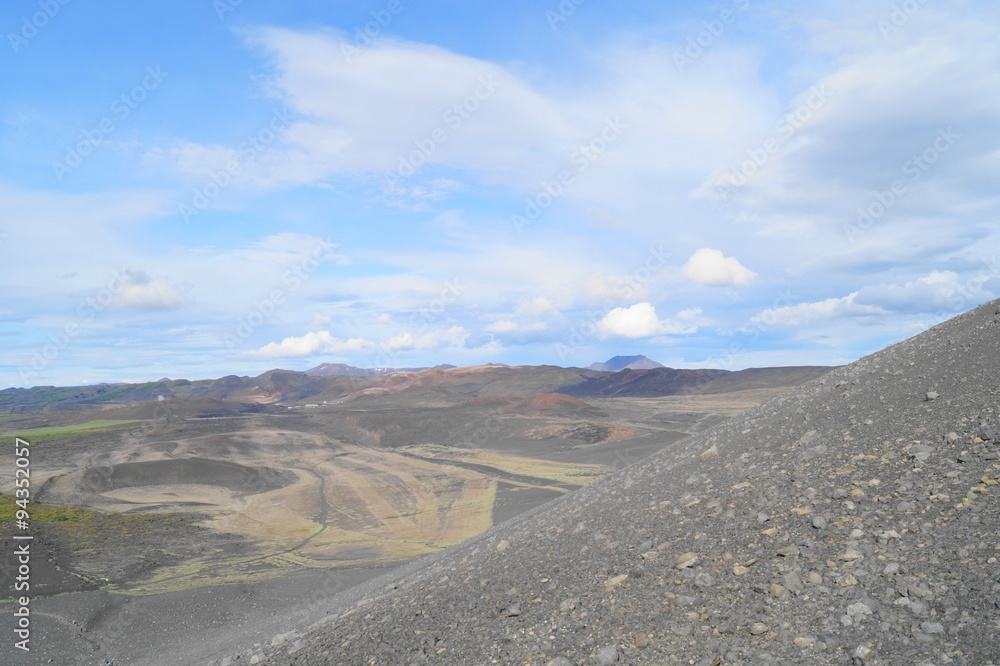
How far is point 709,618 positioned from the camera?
214 inches

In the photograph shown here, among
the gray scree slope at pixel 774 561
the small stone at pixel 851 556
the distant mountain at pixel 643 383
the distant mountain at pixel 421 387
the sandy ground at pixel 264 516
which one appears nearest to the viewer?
the gray scree slope at pixel 774 561

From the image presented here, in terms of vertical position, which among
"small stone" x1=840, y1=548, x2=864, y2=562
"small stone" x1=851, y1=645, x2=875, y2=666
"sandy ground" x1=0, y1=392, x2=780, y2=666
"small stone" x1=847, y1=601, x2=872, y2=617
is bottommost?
"sandy ground" x1=0, y1=392, x2=780, y2=666

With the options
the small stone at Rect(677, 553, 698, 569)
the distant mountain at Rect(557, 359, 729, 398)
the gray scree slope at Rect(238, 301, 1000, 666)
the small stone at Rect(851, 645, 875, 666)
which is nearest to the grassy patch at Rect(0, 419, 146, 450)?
the gray scree slope at Rect(238, 301, 1000, 666)

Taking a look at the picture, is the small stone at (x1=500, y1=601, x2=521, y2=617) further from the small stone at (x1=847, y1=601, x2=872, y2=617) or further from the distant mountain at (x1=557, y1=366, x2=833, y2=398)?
the distant mountain at (x1=557, y1=366, x2=833, y2=398)

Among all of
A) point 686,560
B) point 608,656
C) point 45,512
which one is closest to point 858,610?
point 686,560

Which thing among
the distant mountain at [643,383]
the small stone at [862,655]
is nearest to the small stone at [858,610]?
the small stone at [862,655]

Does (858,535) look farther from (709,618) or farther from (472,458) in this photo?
(472,458)

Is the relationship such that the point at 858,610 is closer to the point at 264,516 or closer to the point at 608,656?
the point at 608,656

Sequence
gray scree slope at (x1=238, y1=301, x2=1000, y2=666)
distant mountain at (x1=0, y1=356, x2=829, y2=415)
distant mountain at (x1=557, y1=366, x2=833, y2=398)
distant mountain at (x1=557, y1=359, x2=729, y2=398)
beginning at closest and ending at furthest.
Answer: gray scree slope at (x1=238, y1=301, x2=1000, y2=666) < distant mountain at (x1=557, y1=366, x2=833, y2=398) < distant mountain at (x1=0, y1=356, x2=829, y2=415) < distant mountain at (x1=557, y1=359, x2=729, y2=398)

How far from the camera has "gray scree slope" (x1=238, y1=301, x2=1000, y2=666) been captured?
4773 mm

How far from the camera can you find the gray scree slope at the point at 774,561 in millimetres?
4773

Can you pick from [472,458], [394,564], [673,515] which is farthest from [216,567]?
[472,458]

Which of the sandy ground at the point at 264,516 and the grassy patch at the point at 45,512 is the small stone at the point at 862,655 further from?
the grassy patch at the point at 45,512

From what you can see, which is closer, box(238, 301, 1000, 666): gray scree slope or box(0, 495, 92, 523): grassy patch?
box(238, 301, 1000, 666): gray scree slope
